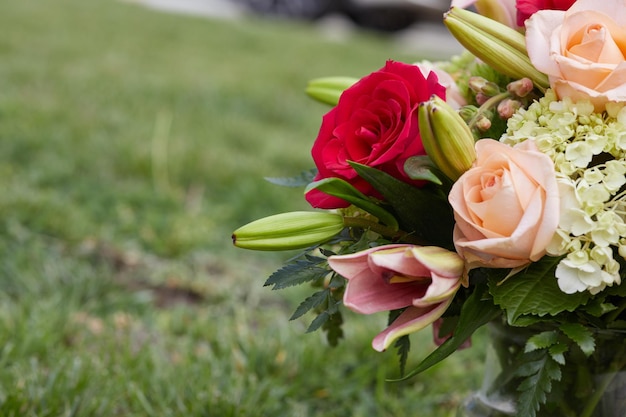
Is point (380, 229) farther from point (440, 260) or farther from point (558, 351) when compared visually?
point (558, 351)

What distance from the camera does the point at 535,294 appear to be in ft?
2.70

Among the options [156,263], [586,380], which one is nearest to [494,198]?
[586,380]

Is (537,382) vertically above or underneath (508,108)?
underneath

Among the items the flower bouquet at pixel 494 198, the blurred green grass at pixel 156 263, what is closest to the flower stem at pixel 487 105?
the flower bouquet at pixel 494 198

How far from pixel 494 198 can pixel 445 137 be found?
8 cm

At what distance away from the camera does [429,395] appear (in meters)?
1.73

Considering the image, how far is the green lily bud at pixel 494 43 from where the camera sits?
88 cm

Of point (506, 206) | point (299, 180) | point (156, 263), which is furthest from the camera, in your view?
point (156, 263)

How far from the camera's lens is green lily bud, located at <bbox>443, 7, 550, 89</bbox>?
0.88 m

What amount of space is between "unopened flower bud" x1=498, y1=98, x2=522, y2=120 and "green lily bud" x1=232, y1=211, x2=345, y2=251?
215mm

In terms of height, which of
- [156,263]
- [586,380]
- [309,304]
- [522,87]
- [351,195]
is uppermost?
[522,87]

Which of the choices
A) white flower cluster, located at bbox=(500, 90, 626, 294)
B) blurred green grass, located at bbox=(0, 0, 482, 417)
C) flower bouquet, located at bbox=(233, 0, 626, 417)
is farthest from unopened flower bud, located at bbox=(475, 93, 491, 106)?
blurred green grass, located at bbox=(0, 0, 482, 417)

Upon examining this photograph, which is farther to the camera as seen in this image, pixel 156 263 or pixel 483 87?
pixel 156 263

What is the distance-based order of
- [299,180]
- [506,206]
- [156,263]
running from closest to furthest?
[506,206]
[299,180]
[156,263]
